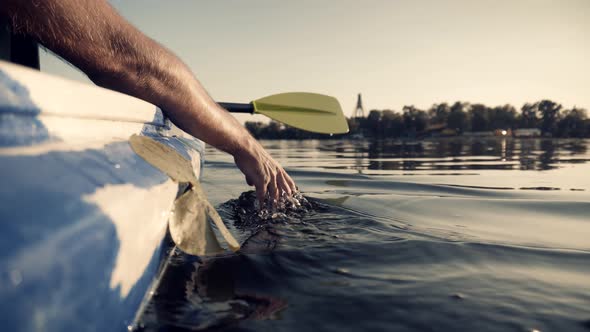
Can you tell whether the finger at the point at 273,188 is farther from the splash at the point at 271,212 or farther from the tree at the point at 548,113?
the tree at the point at 548,113

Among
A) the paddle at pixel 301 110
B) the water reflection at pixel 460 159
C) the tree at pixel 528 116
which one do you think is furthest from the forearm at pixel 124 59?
the tree at pixel 528 116

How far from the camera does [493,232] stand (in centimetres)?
186

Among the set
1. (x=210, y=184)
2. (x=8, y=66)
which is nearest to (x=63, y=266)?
(x=8, y=66)

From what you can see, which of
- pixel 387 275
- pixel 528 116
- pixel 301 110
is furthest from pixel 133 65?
pixel 528 116

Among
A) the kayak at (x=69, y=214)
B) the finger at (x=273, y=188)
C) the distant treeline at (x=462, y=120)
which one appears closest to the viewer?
the kayak at (x=69, y=214)

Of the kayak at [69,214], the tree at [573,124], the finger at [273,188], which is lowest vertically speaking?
the finger at [273,188]

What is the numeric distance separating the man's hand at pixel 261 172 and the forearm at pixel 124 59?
0.13 feet

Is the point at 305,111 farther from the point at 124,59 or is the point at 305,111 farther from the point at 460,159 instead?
the point at 460,159

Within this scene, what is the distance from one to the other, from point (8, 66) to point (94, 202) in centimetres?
26

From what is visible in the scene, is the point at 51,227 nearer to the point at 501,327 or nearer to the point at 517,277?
the point at 501,327

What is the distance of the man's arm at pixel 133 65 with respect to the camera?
106 centimetres

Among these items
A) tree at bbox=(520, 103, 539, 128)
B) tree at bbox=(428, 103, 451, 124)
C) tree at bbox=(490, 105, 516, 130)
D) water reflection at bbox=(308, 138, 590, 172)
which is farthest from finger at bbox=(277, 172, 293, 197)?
tree at bbox=(520, 103, 539, 128)

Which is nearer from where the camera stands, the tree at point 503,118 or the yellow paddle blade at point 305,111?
the yellow paddle blade at point 305,111

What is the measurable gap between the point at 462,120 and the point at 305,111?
213ft
